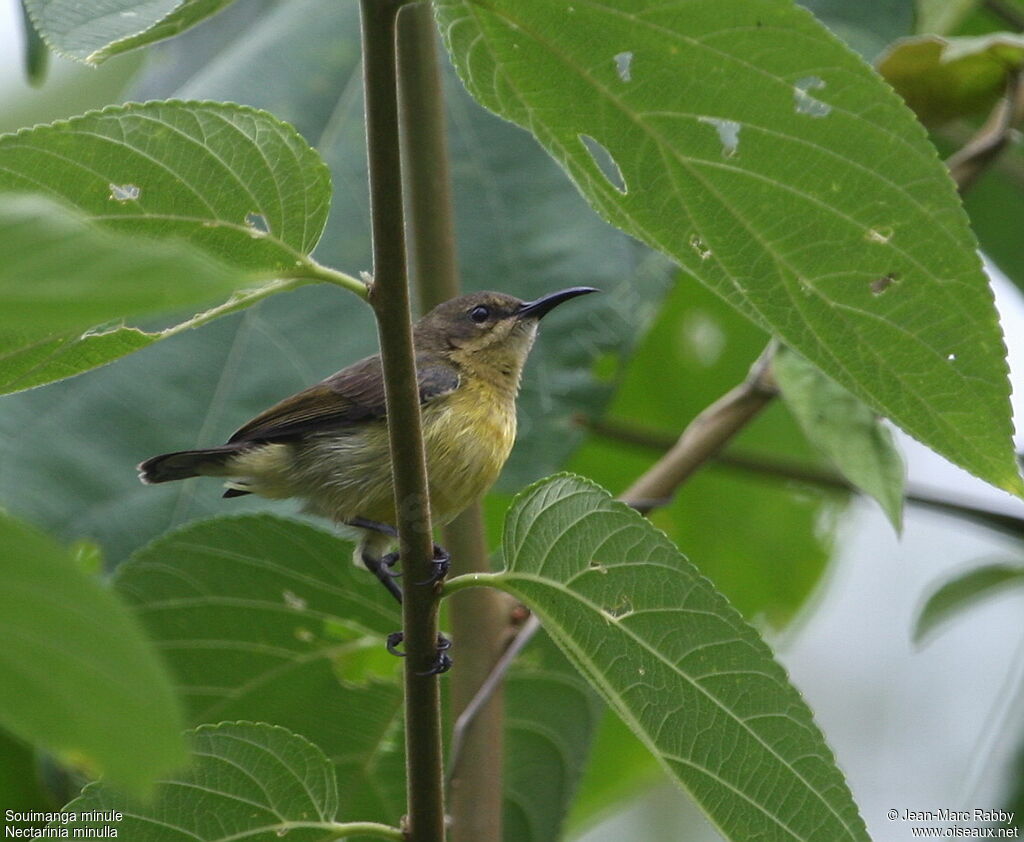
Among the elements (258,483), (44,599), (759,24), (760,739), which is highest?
(759,24)

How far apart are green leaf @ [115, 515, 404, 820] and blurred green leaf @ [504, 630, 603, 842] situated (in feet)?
1.14

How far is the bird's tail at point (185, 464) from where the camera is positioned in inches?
112

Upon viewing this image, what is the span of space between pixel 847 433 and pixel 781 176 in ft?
3.02

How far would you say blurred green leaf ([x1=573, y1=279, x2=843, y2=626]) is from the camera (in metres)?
4.20

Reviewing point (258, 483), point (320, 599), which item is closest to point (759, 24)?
point (320, 599)

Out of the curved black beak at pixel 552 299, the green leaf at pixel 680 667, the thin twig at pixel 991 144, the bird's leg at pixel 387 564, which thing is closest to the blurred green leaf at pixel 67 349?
the green leaf at pixel 680 667

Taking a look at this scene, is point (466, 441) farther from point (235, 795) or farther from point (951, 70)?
point (235, 795)

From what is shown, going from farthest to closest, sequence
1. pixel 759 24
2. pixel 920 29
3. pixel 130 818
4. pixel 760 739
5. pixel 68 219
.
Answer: pixel 920 29
pixel 130 818
pixel 760 739
pixel 759 24
pixel 68 219

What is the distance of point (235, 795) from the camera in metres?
1.85

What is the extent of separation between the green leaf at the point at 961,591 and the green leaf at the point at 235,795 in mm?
2077

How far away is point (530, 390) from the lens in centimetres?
311

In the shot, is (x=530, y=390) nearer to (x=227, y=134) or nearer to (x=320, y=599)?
(x=320, y=599)

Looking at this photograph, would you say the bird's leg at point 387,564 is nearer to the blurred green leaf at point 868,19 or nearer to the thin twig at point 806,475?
the thin twig at point 806,475

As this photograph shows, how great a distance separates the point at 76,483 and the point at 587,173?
1.58 m
